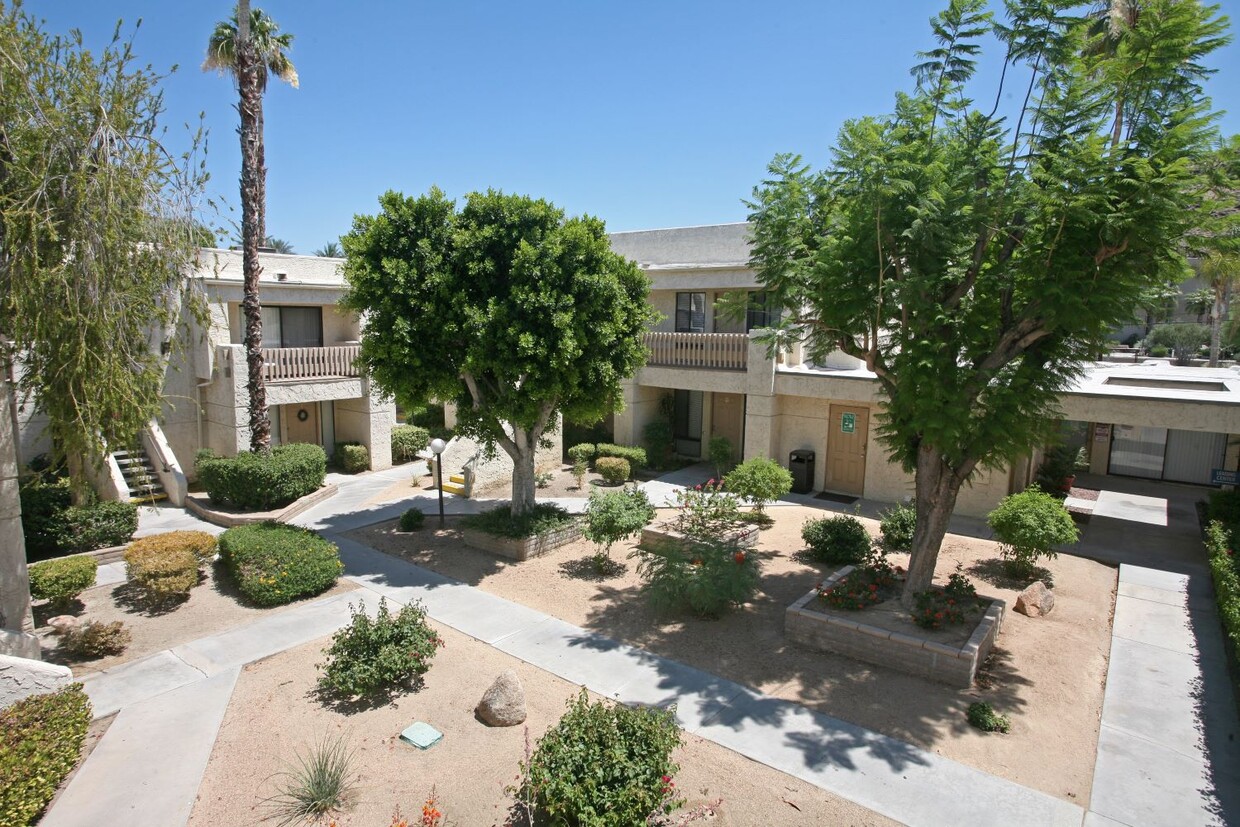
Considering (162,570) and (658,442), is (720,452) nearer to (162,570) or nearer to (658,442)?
(658,442)

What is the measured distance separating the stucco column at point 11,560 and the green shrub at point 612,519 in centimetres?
787

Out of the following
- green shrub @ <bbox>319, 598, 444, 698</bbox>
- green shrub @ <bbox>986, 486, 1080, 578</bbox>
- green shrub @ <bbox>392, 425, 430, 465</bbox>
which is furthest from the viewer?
green shrub @ <bbox>392, 425, 430, 465</bbox>

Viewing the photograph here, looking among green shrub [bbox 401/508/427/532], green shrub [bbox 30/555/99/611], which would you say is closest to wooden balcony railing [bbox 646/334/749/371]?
green shrub [bbox 401/508/427/532]

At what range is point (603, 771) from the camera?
17.9 ft

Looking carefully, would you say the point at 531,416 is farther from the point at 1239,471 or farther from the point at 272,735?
the point at 1239,471

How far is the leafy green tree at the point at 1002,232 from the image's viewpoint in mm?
7508

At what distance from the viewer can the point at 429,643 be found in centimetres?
862

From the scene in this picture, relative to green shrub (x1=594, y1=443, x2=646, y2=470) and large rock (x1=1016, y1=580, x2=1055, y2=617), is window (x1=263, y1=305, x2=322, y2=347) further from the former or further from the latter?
large rock (x1=1016, y1=580, x2=1055, y2=617)

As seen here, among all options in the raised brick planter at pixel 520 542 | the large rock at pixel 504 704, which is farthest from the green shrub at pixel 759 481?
the large rock at pixel 504 704

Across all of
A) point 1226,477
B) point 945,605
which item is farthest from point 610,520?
point 1226,477

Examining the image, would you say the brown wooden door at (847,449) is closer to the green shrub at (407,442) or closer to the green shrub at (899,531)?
the green shrub at (899,531)

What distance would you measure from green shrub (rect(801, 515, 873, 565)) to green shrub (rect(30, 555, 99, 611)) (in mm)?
11734

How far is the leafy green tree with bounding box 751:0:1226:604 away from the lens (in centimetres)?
751

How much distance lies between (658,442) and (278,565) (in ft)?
38.9
